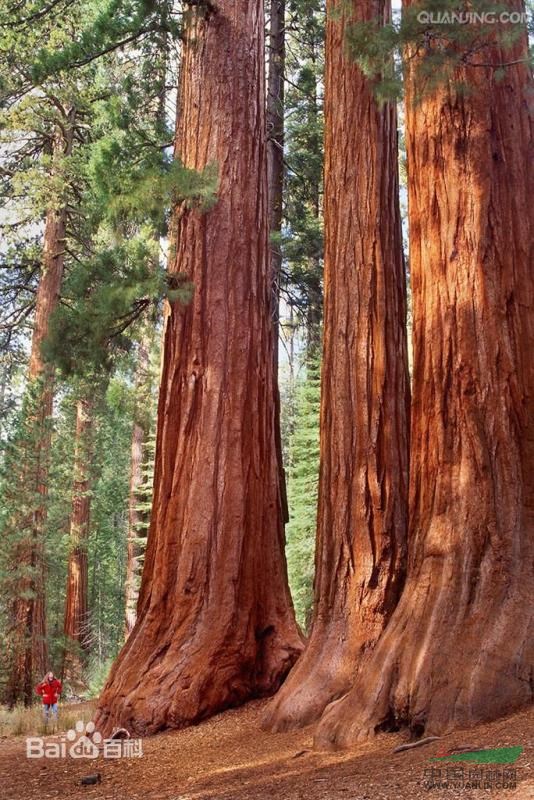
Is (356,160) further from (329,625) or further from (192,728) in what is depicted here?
(192,728)

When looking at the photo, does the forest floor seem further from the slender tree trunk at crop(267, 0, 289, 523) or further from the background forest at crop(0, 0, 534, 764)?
the slender tree trunk at crop(267, 0, 289, 523)

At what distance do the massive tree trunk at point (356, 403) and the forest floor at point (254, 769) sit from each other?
57 cm

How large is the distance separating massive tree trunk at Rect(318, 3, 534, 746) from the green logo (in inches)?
23.5

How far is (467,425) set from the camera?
216 inches

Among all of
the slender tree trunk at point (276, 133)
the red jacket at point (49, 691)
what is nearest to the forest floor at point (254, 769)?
the red jacket at point (49, 691)

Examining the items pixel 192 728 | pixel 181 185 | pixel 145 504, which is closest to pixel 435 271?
pixel 181 185

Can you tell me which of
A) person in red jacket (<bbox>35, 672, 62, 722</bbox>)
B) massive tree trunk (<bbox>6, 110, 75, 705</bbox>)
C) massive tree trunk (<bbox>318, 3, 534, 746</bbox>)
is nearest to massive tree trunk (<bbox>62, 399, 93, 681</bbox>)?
massive tree trunk (<bbox>6, 110, 75, 705</bbox>)

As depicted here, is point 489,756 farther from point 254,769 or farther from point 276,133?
point 276,133

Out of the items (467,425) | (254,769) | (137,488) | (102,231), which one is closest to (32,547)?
(137,488)

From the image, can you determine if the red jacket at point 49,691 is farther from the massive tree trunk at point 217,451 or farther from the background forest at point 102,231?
the background forest at point 102,231

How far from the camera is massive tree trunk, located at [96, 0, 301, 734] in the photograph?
289 inches

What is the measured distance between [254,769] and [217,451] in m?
3.45

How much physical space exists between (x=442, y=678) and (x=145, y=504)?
1641 cm

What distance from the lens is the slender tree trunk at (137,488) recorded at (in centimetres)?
1912
